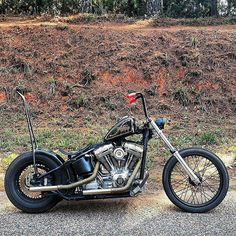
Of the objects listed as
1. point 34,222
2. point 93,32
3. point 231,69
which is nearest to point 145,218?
point 34,222

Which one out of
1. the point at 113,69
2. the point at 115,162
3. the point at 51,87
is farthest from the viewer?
the point at 113,69

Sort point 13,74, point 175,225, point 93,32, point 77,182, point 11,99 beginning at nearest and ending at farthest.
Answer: point 175,225 < point 77,182 < point 11,99 < point 13,74 < point 93,32

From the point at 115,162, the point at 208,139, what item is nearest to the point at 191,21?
the point at 208,139

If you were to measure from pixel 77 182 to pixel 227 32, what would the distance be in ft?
34.2

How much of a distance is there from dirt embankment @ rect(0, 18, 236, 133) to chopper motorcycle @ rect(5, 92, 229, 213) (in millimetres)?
5591

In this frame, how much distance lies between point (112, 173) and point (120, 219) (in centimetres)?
53

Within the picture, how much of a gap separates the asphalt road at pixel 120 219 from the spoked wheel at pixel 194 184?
123 mm

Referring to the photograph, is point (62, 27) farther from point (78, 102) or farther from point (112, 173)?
point (112, 173)

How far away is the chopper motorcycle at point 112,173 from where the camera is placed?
5367 mm

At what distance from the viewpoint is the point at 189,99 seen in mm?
11867

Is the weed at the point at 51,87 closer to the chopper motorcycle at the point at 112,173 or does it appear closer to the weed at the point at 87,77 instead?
the weed at the point at 87,77

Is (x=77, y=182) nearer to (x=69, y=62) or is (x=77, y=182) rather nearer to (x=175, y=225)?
(x=175, y=225)

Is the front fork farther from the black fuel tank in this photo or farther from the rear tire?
the rear tire

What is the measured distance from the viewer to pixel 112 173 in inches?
213
